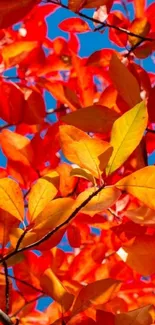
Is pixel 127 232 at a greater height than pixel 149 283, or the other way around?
pixel 127 232

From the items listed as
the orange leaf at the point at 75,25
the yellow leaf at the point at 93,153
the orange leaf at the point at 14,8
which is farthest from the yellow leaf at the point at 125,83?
the orange leaf at the point at 75,25

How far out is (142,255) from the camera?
106cm

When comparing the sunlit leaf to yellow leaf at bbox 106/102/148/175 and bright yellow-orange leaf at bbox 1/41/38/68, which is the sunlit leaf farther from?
bright yellow-orange leaf at bbox 1/41/38/68

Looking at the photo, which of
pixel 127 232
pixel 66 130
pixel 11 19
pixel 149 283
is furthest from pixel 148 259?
pixel 149 283

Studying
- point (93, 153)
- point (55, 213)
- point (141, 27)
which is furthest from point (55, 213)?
point (141, 27)

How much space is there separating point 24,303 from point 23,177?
308 millimetres

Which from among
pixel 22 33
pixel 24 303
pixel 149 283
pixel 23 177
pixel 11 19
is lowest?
pixel 149 283

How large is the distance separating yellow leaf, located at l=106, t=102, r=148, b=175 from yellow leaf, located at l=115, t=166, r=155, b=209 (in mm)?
33

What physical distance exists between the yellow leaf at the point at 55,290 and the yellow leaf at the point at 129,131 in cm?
40

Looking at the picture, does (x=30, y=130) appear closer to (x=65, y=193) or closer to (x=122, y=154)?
(x=65, y=193)

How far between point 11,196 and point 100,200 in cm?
13

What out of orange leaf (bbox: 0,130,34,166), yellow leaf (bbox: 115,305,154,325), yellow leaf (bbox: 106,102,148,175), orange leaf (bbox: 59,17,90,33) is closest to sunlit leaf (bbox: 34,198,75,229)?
yellow leaf (bbox: 106,102,148,175)

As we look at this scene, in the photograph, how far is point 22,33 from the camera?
180 cm

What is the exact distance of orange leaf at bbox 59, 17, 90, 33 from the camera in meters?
1.50
